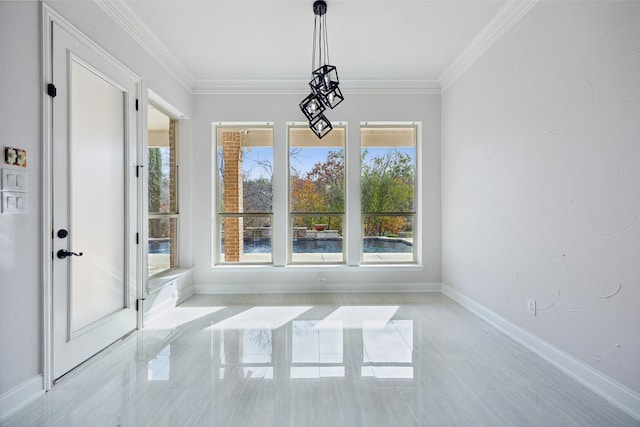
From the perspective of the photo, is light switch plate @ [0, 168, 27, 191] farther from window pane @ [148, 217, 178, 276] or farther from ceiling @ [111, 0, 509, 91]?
ceiling @ [111, 0, 509, 91]

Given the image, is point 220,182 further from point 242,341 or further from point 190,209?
point 242,341

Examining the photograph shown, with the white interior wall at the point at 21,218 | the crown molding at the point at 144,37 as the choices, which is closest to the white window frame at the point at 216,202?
the crown molding at the point at 144,37

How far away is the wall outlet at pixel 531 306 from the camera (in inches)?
107

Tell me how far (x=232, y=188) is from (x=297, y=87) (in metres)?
1.80

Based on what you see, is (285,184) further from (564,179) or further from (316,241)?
(564,179)

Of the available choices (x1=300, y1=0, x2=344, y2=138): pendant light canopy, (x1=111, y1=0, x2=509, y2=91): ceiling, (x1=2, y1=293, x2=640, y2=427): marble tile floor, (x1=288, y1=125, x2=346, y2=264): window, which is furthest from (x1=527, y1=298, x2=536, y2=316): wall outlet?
(x1=111, y1=0, x2=509, y2=91): ceiling

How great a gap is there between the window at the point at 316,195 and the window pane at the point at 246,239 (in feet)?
1.32

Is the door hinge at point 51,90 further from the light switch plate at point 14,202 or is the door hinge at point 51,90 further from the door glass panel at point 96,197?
the light switch plate at point 14,202

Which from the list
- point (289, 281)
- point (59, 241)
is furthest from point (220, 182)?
point (59, 241)

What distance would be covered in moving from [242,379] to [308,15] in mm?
3293

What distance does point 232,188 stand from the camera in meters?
4.76

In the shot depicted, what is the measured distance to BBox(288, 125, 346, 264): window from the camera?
477 centimetres

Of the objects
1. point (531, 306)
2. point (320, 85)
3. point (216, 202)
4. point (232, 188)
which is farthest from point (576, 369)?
point (216, 202)

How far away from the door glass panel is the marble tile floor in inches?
20.5
